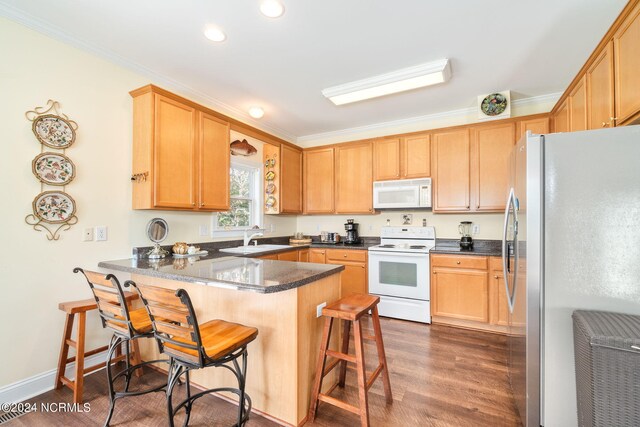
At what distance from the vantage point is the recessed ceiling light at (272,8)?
1.83 m

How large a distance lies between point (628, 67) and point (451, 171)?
191cm

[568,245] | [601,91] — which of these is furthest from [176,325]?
[601,91]

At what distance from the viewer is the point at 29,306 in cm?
196

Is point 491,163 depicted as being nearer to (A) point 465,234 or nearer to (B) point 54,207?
(A) point 465,234

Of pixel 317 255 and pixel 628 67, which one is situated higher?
pixel 628 67

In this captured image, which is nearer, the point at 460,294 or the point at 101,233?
the point at 101,233

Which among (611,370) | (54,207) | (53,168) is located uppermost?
(53,168)

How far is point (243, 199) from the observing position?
3.96 metres

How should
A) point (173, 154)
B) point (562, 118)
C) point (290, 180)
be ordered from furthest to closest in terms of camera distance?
point (290, 180) < point (562, 118) < point (173, 154)

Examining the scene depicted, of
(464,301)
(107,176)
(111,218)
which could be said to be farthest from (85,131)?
(464,301)

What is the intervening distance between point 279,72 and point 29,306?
2736mm

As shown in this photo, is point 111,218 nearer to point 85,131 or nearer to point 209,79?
point 85,131

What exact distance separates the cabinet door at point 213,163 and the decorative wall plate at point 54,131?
1.00 m

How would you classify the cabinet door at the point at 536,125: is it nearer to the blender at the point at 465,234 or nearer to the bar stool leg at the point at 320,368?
the blender at the point at 465,234
